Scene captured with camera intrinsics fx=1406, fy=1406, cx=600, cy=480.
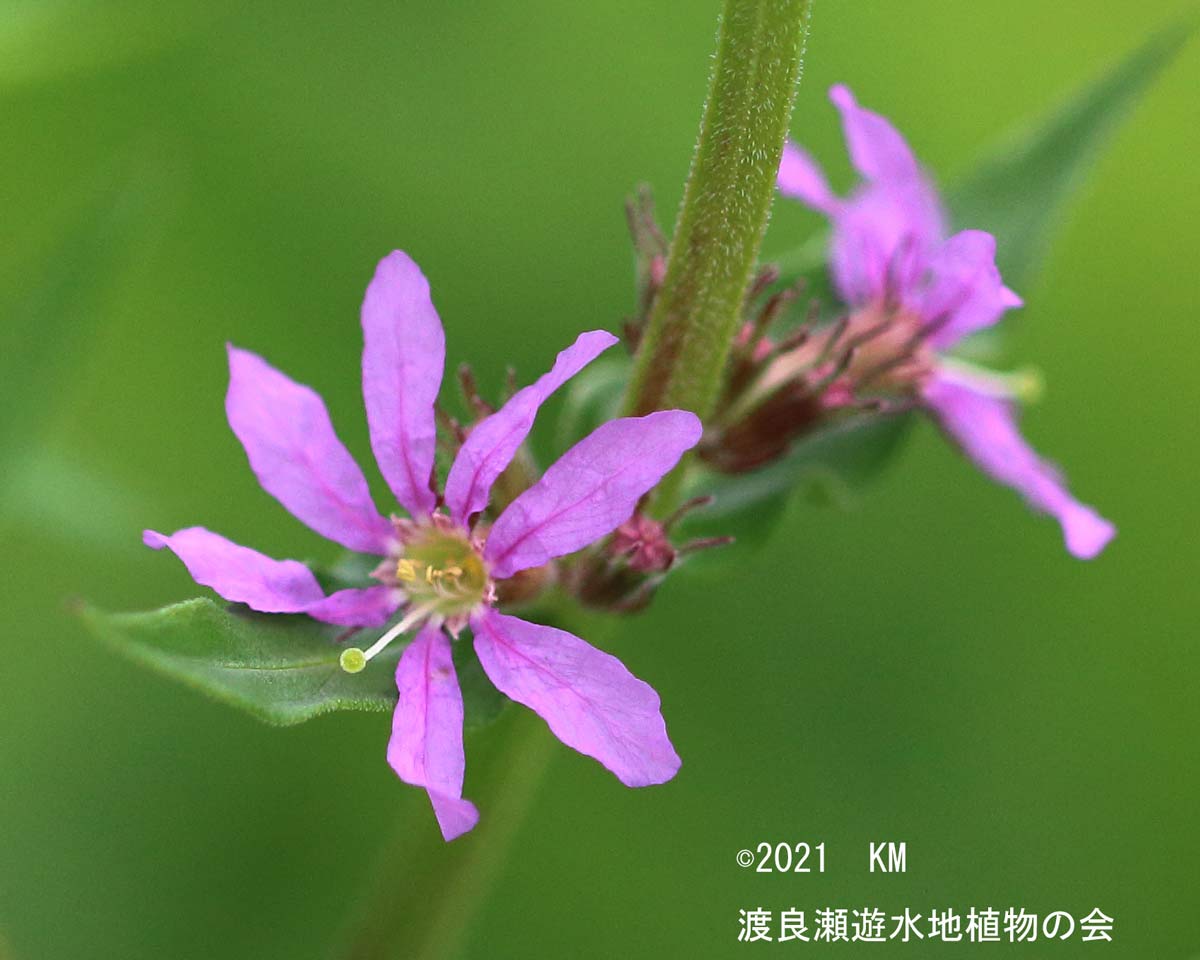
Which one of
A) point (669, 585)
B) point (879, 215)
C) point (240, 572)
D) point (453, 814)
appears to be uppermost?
point (669, 585)

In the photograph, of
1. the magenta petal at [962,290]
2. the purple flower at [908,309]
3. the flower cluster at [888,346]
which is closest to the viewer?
the magenta petal at [962,290]

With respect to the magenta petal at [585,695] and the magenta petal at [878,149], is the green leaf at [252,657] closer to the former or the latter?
the magenta petal at [585,695]

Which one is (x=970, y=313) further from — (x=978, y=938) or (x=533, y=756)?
(x=978, y=938)

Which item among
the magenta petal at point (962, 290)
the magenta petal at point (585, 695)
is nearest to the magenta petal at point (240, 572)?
the magenta petal at point (585, 695)

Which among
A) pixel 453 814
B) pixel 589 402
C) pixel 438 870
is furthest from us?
pixel 589 402

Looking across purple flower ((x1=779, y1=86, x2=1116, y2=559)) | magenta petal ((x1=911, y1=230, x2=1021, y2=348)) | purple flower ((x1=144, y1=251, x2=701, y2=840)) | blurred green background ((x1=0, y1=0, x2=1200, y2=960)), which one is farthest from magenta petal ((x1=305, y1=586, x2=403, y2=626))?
blurred green background ((x1=0, y1=0, x2=1200, y2=960))

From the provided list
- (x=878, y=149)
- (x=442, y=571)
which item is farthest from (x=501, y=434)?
(x=878, y=149)

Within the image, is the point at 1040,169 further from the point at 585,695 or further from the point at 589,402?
the point at 585,695
